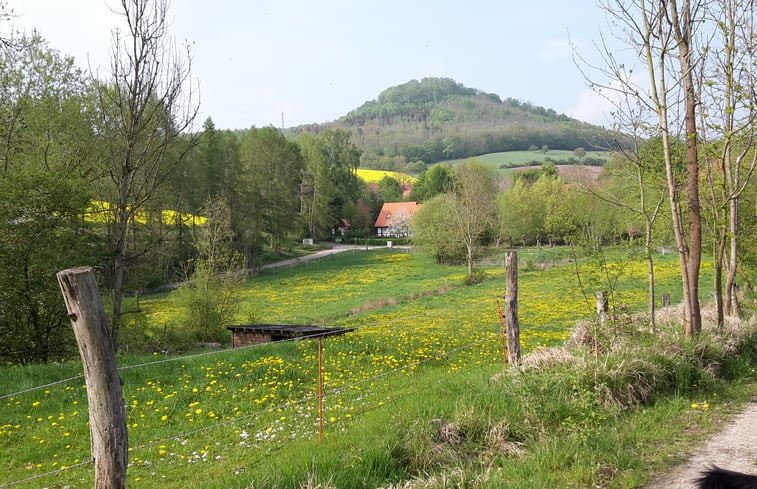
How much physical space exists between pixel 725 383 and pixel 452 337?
7.84 metres

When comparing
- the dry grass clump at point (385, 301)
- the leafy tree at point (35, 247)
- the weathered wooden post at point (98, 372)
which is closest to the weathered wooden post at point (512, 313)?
the weathered wooden post at point (98, 372)

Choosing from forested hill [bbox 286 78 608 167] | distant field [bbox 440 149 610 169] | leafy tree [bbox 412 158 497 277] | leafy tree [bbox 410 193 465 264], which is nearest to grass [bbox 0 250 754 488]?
leafy tree [bbox 412 158 497 277]

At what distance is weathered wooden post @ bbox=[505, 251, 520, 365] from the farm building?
80.5 metres

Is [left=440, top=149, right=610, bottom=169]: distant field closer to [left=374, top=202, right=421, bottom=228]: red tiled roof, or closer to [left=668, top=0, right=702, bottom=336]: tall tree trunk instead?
[left=374, top=202, right=421, bottom=228]: red tiled roof

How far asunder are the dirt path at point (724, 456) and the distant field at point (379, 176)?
375 ft

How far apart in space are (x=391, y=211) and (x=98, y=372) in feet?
309

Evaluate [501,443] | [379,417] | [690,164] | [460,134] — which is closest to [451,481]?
[501,443]

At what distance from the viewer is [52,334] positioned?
45.2ft

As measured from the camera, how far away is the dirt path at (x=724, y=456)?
16.2 ft

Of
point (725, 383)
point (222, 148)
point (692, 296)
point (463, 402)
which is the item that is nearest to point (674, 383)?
point (725, 383)

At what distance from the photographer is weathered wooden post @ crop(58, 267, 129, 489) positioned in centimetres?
387

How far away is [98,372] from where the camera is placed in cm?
396

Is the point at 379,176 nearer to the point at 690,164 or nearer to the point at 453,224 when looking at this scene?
the point at 453,224

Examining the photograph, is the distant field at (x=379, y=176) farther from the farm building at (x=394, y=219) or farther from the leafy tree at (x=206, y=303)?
the leafy tree at (x=206, y=303)
